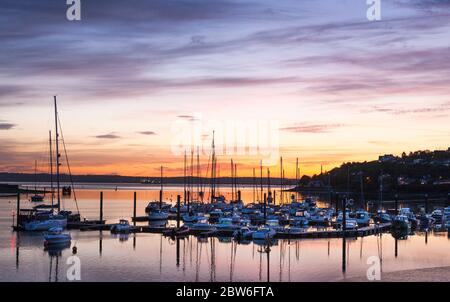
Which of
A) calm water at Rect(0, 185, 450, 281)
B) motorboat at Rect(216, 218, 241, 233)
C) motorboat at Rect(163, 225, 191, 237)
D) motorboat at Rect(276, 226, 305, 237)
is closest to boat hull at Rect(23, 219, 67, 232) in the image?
calm water at Rect(0, 185, 450, 281)

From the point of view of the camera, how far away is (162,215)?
315ft

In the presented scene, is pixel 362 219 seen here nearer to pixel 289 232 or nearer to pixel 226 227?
pixel 289 232

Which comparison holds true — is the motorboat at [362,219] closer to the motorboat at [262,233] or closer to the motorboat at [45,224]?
the motorboat at [262,233]

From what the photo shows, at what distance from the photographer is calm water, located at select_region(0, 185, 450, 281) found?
4672 cm

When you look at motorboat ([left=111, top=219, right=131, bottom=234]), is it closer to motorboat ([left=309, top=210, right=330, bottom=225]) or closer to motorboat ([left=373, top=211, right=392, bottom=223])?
motorboat ([left=309, top=210, right=330, bottom=225])

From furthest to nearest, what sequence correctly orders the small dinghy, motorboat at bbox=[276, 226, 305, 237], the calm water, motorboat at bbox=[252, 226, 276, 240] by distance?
motorboat at bbox=[276, 226, 305, 237] → motorboat at bbox=[252, 226, 276, 240] → the small dinghy → the calm water

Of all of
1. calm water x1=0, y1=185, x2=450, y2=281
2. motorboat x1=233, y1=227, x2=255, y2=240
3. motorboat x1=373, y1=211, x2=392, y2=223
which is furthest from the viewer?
motorboat x1=373, y1=211, x2=392, y2=223

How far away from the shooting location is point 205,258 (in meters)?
55.2

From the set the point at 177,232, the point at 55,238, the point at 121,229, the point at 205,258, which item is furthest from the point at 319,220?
the point at 55,238

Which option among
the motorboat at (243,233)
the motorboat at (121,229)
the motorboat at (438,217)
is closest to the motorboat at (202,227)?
the motorboat at (243,233)

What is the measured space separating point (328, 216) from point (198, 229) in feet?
81.7

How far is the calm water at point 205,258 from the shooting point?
4672 cm
